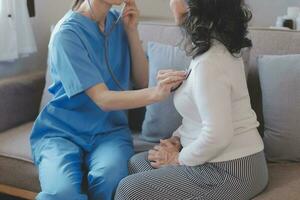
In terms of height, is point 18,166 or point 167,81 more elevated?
point 167,81

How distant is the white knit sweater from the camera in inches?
46.3

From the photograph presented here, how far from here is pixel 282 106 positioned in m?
1.52

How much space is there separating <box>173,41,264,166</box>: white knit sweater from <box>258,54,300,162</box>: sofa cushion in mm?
243

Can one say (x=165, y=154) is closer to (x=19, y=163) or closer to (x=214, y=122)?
(x=214, y=122)

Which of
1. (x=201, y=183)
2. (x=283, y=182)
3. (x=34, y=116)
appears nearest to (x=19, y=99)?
(x=34, y=116)

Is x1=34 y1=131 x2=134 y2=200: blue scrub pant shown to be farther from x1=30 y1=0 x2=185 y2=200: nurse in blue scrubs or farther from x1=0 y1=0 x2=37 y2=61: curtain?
x1=0 y1=0 x2=37 y2=61: curtain

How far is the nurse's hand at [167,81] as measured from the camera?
1329 millimetres

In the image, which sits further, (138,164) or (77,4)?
(77,4)

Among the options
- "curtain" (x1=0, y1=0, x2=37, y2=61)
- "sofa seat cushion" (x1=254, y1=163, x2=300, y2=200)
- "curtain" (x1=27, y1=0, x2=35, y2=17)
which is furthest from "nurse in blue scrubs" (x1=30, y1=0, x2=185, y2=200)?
"curtain" (x1=27, y1=0, x2=35, y2=17)

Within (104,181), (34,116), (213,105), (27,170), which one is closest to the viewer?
(213,105)

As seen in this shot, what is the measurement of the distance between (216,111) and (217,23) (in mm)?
267

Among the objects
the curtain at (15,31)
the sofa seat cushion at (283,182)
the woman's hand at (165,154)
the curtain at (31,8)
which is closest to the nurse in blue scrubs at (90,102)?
the woman's hand at (165,154)

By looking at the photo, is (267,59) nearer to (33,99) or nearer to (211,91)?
(211,91)

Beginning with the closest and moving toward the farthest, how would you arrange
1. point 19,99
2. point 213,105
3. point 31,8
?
point 213,105
point 19,99
point 31,8
